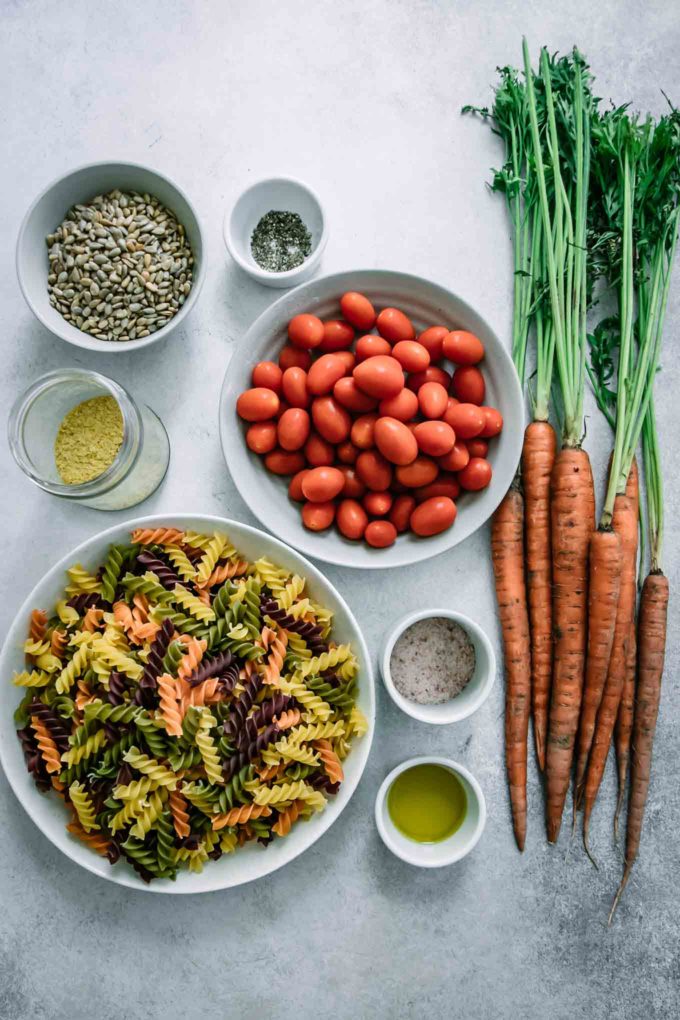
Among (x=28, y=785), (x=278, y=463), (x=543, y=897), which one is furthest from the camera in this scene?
(x=543, y=897)

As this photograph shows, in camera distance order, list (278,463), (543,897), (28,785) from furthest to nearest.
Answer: (543,897)
(278,463)
(28,785)

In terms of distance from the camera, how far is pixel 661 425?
180 cm

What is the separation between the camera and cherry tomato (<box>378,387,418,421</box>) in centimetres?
154

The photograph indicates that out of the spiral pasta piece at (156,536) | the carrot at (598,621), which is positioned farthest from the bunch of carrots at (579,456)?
the spiral pasta piece at (156,536)

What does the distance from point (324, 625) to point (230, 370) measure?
594 mm

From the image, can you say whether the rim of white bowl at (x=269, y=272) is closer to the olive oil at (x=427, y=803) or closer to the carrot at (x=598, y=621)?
the carrot at (x=598, y=621)

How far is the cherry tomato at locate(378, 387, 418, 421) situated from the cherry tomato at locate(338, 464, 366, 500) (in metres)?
0.17

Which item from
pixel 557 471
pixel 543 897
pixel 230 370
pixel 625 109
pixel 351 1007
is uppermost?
pixel 625 109

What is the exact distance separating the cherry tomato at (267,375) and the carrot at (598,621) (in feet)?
2.65

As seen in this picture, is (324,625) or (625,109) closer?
(324,625)

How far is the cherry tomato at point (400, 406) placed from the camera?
1.54 metres

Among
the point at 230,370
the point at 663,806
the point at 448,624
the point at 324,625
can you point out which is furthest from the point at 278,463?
the point at 663,806

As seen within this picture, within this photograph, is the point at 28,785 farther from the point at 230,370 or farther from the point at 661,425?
the point at 661,425

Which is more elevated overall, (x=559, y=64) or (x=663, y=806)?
(x=559, y=64)
